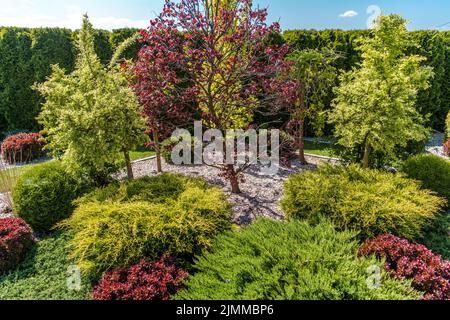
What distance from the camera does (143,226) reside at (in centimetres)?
422

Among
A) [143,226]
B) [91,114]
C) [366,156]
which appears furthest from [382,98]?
[91,114]

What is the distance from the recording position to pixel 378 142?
6203mm

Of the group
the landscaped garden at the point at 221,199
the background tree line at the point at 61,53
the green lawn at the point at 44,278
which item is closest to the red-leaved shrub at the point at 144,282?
the landscaped garden at the point at 221,199

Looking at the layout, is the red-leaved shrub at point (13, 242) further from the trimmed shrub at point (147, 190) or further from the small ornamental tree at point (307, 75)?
the small ornamental tree at point (307, 75)

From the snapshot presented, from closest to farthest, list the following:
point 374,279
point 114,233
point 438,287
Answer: point 374,279 < point 438,287 < point 114,233

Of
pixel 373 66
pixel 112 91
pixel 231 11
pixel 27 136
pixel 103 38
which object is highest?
pixel 103 38

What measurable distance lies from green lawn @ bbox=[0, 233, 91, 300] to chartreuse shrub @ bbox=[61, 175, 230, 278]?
295 mm

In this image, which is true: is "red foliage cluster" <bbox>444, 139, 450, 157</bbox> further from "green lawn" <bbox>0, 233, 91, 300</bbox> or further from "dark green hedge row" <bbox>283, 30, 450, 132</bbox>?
"green lawn" <bbox>0, 233, 91, 300</bbox>

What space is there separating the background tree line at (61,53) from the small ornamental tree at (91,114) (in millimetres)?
6053

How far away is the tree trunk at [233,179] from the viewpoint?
648cm

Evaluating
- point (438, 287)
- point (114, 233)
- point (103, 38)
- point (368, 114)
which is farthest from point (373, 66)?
point (103, 38)
